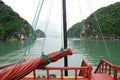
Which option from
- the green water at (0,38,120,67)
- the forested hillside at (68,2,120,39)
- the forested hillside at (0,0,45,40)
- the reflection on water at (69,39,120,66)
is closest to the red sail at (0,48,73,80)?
the green water at (0,38,120,67)

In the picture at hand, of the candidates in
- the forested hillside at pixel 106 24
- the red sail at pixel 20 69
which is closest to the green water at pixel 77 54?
the red sail at pixel 20 69

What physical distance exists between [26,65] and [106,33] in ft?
577

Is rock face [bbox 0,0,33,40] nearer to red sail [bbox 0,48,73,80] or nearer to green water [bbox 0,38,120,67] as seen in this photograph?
green water [bbox 0,38,120,67]

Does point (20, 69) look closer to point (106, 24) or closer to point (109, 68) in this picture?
point (109, 68)

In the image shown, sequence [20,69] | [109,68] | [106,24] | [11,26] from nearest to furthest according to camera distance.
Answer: [20,69] → [109,68] → [11,26] → [106,24]

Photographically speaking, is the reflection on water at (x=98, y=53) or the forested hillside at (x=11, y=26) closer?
the reflection on water at (x=98, y=53)

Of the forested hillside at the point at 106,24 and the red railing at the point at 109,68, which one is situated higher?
the forested hillside at the point at 106,24

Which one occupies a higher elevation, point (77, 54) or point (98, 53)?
point (77, 54)

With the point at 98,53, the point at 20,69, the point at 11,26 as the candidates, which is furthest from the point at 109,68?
the point at 11,26

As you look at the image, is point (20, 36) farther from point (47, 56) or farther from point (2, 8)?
point (47, 56)

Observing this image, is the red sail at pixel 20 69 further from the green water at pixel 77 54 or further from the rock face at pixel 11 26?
the rock face at pixel 11 26

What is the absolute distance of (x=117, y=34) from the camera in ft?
566

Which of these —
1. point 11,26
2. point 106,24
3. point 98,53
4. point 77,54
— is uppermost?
point 106,24

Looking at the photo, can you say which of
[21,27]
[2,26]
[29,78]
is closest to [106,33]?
[21,27]
